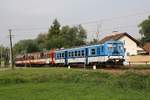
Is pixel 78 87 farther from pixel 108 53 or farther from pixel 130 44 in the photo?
pixel 130 44

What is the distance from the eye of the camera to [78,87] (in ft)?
87.5

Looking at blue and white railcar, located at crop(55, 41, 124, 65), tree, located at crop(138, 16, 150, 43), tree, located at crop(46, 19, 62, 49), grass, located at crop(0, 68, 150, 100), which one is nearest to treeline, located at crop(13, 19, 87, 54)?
tree, located at crop(46, 19, 62, 49)

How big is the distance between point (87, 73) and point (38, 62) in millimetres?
33632

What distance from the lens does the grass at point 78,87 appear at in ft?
69.6

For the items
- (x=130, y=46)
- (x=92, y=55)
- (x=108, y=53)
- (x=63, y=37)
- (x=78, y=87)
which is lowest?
(x=78, y=87)

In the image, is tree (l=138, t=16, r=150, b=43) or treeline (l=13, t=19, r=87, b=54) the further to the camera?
tree (l=138, t=16, r=150, b=43)

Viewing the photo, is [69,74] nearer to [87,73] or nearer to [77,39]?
[87,73]

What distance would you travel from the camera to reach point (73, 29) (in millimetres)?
113938

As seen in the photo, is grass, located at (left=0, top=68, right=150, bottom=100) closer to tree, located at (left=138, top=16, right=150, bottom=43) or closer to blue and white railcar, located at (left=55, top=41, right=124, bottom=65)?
blue and white railcar, located at (left=55, top=41, right=124, bottom=65)

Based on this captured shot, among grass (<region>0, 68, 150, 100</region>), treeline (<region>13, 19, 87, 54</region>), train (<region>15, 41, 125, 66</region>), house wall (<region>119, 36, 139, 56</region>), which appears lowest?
grass (<region>0, 68, 150, 100</region>)

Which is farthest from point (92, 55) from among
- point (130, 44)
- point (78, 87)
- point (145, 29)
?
point (145, 29)

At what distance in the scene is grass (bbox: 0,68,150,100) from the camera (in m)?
21.2

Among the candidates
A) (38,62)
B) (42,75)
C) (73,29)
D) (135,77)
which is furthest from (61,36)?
(135,77)

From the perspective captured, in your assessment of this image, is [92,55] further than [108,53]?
Yes
